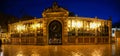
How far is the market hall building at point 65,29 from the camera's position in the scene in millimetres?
32094

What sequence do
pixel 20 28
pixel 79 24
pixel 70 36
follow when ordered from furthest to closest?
pixel 20 28 → pixel 79 24 → pixel 70 36

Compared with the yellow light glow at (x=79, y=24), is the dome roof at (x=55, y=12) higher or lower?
higher

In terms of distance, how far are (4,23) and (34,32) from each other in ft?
46.0

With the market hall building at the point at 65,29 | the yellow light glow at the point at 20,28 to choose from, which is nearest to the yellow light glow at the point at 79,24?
the market hall building at the point at 65,29

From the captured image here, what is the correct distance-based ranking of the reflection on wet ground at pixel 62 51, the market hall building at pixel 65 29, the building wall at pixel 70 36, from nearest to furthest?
the reflection on wet ground at pixel 62 51 < the building wall at pixel 70 36 < the market hall building at pixel 65 29

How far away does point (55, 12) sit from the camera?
106 ft

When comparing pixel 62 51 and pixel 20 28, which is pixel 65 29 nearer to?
pixel 20 28

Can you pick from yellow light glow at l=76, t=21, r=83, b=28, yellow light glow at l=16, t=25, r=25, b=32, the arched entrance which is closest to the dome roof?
the arched entrance

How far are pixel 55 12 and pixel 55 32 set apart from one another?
218 centimetres

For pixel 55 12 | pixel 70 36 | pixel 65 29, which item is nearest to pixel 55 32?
pixel 65 29

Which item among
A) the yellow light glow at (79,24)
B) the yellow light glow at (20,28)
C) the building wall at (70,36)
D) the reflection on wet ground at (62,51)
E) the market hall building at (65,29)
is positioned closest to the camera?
the reflection on wet ground at (62,51)

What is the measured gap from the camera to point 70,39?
105ft

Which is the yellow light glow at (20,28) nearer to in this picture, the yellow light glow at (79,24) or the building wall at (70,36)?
the building wall at (70,36)

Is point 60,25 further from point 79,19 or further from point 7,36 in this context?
point 7,36
